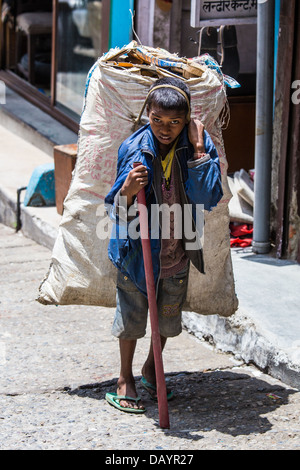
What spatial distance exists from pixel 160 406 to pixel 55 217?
358 centimetres

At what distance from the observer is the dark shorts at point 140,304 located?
3.77 metres

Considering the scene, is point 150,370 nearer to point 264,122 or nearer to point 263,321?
point 263,321

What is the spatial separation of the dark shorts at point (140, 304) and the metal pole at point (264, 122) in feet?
6.96

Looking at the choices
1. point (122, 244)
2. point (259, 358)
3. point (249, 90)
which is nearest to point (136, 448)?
point (122, 244)

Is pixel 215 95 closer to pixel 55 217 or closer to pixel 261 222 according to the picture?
pixel 261 222

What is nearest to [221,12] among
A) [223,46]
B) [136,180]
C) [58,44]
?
[223,46]

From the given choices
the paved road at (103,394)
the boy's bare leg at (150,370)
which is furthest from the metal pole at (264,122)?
the boy's bare leg at (150,370)

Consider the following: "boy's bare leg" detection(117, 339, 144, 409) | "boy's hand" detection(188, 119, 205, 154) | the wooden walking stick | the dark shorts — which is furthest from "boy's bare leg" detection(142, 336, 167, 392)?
"boy's hand" detection(188, 119, 205, 154)

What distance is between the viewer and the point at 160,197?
144 inches

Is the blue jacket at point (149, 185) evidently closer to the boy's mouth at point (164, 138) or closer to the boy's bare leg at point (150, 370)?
the boy's mouth at point (164, 138)

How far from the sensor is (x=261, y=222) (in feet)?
19.1

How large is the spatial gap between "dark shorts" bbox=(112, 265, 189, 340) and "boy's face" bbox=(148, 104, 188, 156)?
2.21ft

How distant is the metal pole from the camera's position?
569cm

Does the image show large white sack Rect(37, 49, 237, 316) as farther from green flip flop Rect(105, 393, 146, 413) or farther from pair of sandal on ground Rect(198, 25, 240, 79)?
pair of sandal on ground Rect(198, 25, 240, 79)
